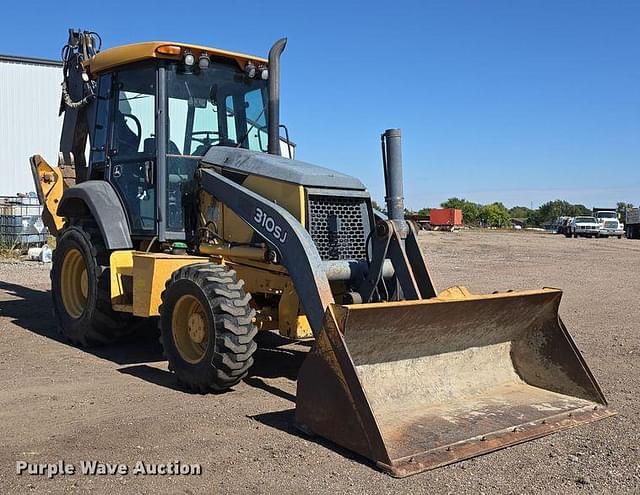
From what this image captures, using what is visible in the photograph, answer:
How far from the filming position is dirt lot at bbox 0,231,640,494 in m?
3.99

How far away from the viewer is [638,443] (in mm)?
4730

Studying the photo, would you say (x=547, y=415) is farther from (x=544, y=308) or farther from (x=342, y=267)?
(x=342, y=267)

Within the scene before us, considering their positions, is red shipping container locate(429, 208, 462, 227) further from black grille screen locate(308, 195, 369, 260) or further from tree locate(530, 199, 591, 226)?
tree locate(530, 199, 591, 226)

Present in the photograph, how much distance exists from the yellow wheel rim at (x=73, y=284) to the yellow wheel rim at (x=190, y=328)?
245 cm

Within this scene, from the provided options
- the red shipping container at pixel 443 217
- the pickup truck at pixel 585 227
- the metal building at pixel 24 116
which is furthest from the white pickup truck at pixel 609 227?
the metal building at pixel 24 116

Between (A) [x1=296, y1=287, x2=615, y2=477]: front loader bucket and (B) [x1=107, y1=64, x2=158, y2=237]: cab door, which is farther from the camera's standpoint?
(B) [x1=107, y1=64, x2=158, y2=237]: cab door

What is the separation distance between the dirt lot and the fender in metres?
1.23

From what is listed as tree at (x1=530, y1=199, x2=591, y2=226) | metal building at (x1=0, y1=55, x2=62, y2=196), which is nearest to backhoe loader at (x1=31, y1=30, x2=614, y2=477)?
metal building at (x1=0, y1=55, x2=62, y2=196)

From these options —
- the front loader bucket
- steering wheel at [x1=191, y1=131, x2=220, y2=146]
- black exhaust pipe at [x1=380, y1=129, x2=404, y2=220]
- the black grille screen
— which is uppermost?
steering wheel at [x1=191, y1=131, x2=220, y2=146]

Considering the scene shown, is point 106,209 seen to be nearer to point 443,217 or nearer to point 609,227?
point 609,227

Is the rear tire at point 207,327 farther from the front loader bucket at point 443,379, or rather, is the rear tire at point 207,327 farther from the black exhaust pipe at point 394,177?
the black exhaust pipe at point 394,177

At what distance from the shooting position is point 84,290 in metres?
7.95

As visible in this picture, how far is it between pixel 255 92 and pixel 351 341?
3738 millimetres

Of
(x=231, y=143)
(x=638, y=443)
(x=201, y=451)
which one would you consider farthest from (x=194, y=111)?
(x=638, y=443)
